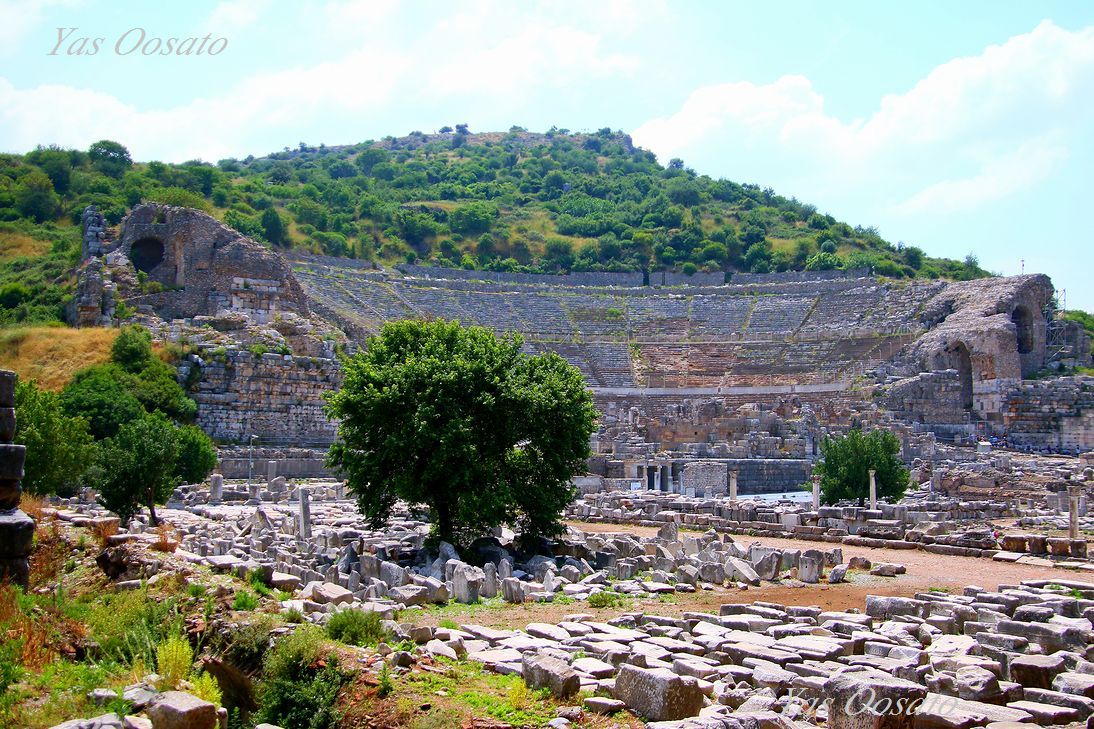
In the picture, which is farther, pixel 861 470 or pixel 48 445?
pixel 861 470

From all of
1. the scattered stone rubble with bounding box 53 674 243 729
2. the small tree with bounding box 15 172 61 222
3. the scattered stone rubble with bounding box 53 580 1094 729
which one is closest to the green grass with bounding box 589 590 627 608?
the scattered stone rubble with bounding box 53 580 1094 729

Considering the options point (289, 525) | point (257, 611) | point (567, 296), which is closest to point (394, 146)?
point (567, 296)

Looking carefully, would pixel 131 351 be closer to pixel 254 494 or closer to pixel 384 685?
pixel 254 494

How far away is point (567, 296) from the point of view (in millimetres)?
60531

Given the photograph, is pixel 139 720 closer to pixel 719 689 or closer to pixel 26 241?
pixel 719 689

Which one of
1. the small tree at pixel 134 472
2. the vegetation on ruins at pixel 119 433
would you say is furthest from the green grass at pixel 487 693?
the vegetation on ruins at pixel 119 433

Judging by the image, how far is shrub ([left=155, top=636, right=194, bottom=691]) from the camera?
24.8ft

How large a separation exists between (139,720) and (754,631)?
6.89m

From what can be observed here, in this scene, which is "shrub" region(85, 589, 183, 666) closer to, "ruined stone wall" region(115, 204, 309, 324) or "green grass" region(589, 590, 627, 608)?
"green grass" region(589, 590, 627, 608)

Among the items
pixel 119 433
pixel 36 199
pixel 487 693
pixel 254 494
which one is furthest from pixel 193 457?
pixel 36 199

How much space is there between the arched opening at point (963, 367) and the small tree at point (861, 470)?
880 inches

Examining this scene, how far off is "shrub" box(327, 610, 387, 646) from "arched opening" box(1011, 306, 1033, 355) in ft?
161

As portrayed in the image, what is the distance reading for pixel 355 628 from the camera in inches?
381

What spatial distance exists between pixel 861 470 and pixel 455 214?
53646 mm
